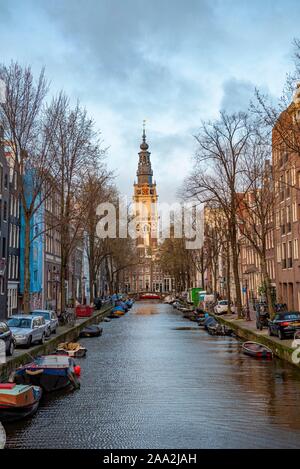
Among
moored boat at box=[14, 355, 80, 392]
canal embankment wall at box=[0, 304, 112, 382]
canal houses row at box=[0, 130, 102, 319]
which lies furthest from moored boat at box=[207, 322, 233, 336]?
moored boat at box=[14, 355, 80, 392]

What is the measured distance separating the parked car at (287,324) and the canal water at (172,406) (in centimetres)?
262

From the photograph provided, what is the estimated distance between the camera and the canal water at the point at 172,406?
14.4 m

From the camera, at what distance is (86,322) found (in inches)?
2074

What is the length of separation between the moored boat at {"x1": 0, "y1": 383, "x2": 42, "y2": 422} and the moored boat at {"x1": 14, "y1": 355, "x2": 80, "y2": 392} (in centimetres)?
309

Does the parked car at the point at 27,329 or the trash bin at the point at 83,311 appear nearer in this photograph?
the parked car at the point at 27,329

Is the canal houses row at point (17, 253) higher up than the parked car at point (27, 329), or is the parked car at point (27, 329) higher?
the canal houses row at point (17, 253)

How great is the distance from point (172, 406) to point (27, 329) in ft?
43.8

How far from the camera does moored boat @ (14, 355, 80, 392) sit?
65.8ft

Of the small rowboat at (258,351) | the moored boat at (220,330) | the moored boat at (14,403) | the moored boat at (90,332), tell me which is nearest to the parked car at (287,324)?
the small rowboat at (258,351)

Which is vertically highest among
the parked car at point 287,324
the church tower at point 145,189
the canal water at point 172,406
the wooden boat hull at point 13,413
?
the church tower at point 145,189

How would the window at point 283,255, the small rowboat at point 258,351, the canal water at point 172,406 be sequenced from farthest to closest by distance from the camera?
the window at point 283,255 → the small rowboat at point 258,351 → the canal water at point 172,406

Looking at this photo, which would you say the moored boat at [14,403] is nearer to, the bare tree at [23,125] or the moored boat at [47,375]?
the moored boat at [47,375]
